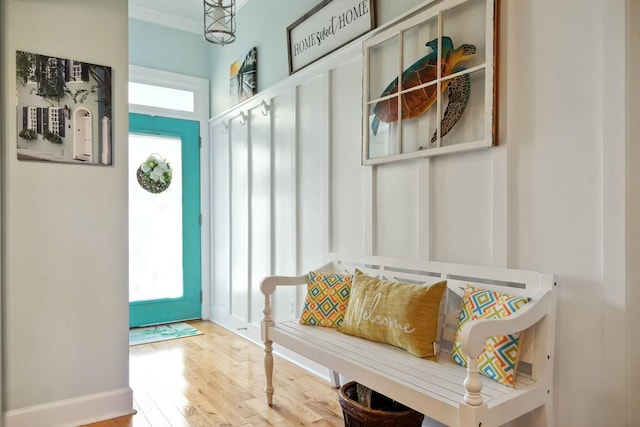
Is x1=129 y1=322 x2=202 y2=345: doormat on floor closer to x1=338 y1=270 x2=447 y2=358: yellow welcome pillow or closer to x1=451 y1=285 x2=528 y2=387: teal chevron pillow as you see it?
x1=338 y1=270 x2=447 y2=358: yellow welcome pillow

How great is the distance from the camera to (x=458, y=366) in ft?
5.41

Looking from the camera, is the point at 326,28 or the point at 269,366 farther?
the point at 326,28

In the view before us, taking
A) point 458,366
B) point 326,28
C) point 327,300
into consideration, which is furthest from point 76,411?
point 326,28

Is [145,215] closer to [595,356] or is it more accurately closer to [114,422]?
[114,422]

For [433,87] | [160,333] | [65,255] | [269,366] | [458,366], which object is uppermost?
[433,87]

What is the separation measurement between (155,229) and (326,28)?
2.54m

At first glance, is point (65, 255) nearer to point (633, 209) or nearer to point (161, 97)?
point (161, 97)

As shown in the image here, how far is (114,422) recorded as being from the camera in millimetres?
2189

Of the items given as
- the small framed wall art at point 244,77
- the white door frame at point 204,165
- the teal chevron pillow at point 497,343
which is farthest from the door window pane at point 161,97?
the teal chevron pillow at point 497,343

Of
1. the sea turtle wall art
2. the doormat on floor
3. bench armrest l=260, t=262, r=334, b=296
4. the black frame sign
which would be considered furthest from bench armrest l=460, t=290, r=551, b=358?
the doormat on floor

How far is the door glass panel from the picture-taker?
4008mm

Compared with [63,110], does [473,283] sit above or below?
below

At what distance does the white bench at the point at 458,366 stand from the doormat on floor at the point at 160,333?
6.47 ft

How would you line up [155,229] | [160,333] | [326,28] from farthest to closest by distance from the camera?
[155,229] → [160,333] → [326,28]
